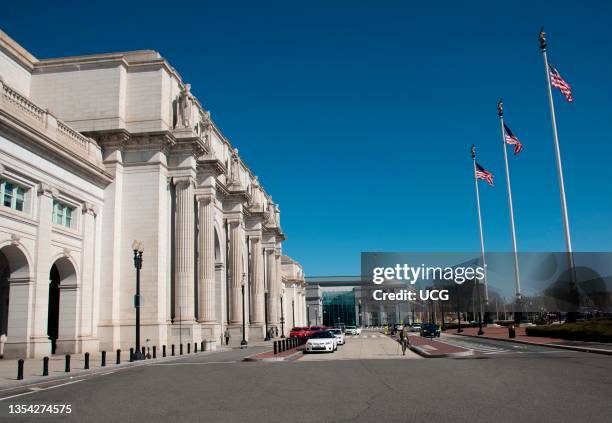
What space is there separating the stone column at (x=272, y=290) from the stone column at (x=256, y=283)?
28.2 ft

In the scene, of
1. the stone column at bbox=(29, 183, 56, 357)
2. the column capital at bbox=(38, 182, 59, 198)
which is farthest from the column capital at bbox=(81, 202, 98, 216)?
the stone column at bbox=(29, 183, 56, 357)

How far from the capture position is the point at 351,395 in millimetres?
15148

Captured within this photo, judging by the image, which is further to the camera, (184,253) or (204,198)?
(204,198)

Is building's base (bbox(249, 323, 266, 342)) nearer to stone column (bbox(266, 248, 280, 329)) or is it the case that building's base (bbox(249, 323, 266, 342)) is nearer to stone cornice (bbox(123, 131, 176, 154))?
stone column (bbox(266, 248, 280, 329))

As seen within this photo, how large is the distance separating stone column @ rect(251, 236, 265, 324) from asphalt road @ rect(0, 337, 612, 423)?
5495 centimetres

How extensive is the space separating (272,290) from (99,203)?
50.9 m

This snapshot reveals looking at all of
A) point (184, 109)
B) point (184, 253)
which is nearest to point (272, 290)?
point (184, 253)

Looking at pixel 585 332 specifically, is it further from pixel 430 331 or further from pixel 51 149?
pixel 51 149

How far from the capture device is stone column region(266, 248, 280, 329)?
89438 mm

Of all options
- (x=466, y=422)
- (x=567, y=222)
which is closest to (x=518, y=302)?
(x=567, y=222)

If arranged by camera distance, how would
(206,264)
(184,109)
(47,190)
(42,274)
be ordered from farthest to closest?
(206,264) → (184,109) → (47,190) → (42,274)

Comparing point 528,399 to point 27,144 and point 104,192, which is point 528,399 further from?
point 104,192

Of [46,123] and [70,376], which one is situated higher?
[46,123]

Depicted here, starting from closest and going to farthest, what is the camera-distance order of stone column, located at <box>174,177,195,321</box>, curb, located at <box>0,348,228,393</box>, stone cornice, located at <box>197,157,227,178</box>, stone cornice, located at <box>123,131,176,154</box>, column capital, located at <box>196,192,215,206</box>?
curb, located at <box>0,348,228,393</box> < stone cornice, located at <box>123,131,176,154</box> < stone column, located at <box>174,177,195,321</box> < stone cornice, located at <box>197,157,227,178</box> < column capital, located at <box>196,192,215,206</box>
